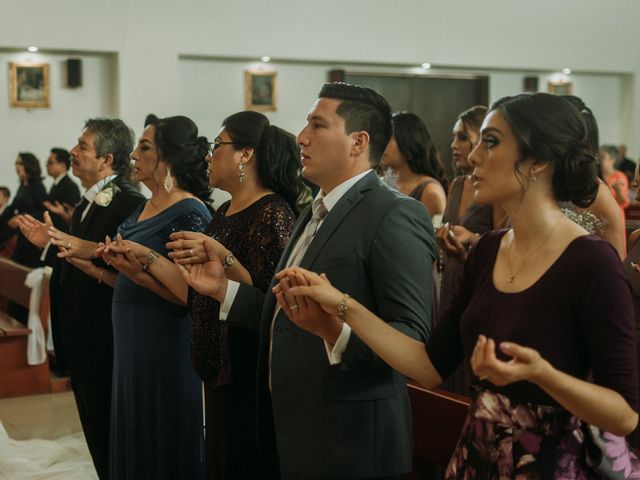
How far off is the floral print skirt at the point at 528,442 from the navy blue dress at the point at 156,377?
1.88 m

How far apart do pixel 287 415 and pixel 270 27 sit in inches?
380

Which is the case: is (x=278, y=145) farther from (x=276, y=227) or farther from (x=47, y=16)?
(x=47, y=16)

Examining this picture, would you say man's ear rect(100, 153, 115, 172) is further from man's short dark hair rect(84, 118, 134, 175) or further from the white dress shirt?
the white dress shirt

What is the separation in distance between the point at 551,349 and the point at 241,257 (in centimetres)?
138

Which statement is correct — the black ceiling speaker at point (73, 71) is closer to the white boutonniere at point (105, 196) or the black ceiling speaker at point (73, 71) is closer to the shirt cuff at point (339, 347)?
the white boutonniere at point (105, 196)

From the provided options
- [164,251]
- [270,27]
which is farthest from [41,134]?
[164,251]

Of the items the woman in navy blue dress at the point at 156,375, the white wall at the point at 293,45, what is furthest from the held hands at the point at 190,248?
the white wall at the point at 293,45

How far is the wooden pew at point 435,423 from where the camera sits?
2781mm

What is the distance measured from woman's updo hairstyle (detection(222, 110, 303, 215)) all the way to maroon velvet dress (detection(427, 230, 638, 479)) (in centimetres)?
125

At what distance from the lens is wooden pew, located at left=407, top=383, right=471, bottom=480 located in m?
2.78

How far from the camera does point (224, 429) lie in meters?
3.07

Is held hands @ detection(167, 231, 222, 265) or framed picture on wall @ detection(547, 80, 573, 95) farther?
framed picture on wall @ detection(547, 80, 573, 95)

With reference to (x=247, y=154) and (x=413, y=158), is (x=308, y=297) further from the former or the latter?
(x=413, y=158)

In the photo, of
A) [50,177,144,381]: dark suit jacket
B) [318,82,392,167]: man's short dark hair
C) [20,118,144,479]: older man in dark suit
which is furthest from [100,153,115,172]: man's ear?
[318,82,392,167]: man's short dark hair
